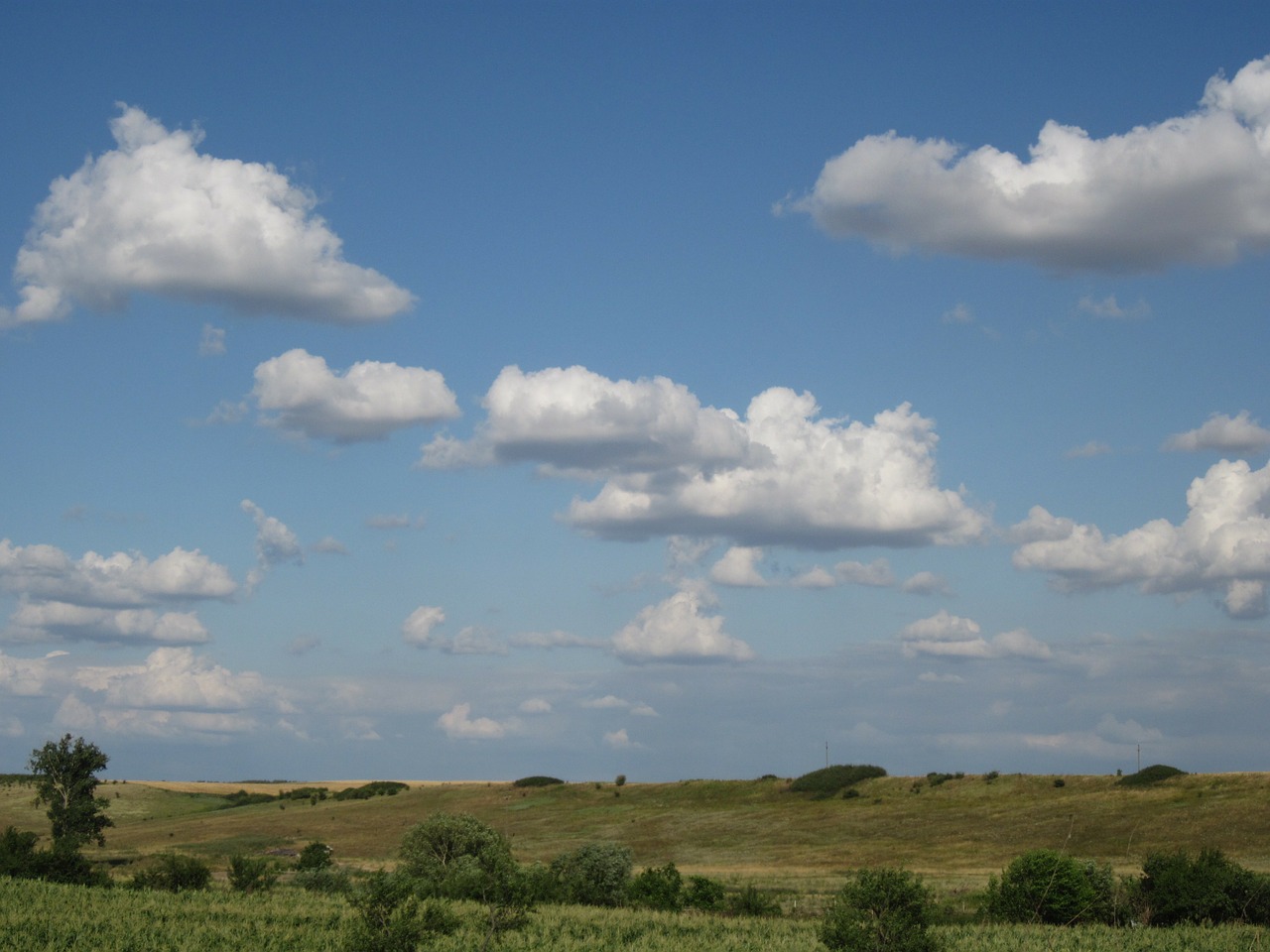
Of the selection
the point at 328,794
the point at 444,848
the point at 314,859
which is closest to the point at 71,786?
the point at 314,859

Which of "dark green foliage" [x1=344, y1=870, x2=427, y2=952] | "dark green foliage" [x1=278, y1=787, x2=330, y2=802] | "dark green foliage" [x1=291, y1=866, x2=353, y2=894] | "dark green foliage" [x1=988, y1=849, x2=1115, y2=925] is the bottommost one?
"dark green foliage" [x1=278, y1=787, x2=330, y2=802]

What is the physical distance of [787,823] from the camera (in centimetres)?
10481

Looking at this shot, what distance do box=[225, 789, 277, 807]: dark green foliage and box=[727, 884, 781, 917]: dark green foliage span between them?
110814 mm

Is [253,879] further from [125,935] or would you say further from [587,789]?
[587,789]

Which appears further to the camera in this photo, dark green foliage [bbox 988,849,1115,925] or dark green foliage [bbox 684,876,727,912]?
dark green foliage [bbox 684,876,727,912]

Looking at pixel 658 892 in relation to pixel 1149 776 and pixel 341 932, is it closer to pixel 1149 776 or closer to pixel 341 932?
pixel 341 932

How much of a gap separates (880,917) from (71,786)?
86150 mm

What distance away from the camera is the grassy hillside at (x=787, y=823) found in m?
80.7

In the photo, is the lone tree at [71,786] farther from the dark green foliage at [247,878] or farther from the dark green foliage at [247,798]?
the dark green foliage at [247,798]

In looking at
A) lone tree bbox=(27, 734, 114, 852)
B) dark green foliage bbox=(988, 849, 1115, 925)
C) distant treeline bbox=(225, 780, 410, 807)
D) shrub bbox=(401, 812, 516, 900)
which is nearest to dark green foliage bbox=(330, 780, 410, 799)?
distant treeline bbox=(225, 780, 410, 807)

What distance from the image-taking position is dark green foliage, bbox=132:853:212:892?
203 feet

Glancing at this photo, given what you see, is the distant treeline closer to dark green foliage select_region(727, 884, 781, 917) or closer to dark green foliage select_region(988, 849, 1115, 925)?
dark green foliage select_region(727, 884, 781, 917)

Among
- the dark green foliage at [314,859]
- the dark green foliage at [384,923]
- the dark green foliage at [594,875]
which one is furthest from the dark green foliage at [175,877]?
the dark green foliage at [384,923]

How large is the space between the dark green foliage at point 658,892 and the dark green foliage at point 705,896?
0.61 metres
